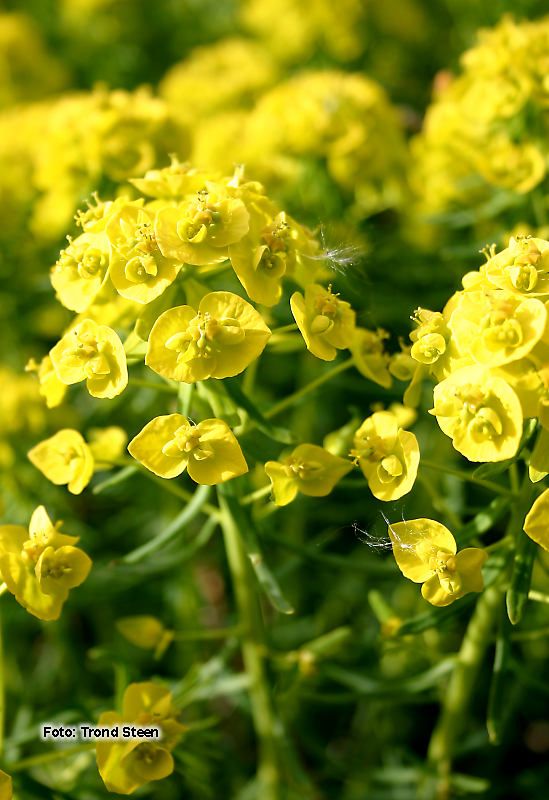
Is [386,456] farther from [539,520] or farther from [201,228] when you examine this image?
[201,228]

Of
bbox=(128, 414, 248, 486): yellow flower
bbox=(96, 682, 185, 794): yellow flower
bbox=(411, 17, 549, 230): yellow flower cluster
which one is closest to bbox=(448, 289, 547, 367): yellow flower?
bbox=(128, 414, 248, 486): yellow flower

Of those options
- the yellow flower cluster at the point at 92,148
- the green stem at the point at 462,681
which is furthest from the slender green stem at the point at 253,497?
the yellow flower cluster at the point at 92,148

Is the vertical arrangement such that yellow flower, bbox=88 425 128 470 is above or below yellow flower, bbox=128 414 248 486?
below

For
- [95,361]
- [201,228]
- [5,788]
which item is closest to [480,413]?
[201,228]

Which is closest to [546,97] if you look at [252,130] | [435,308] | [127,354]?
[435,308]

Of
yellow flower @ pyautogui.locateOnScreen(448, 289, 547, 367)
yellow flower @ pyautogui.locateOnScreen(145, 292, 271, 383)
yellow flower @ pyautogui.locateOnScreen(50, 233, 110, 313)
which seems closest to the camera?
yellow flower @ pyautogui.locateOnScreen(448, 289, 547, 367)

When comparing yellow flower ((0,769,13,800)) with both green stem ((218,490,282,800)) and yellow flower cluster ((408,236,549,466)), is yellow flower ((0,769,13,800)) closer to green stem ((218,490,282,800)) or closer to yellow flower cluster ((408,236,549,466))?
green stem ((218,490,282,800))

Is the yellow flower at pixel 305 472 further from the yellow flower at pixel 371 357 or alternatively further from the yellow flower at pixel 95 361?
the yellow flower at pixel 95 361
